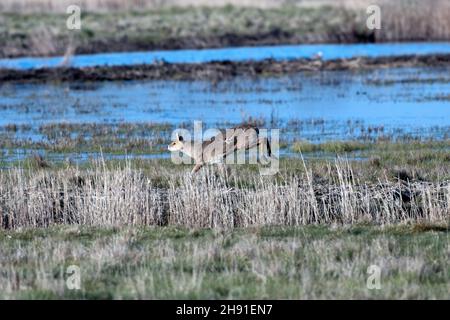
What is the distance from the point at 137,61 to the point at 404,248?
98.6ft

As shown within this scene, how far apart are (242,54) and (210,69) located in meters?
6.83

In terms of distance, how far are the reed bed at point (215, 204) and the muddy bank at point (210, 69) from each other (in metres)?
20.8

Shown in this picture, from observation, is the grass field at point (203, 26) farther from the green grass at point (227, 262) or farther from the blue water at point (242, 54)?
the green grass at point (227, 262)

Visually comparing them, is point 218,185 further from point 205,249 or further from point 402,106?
point 402,106

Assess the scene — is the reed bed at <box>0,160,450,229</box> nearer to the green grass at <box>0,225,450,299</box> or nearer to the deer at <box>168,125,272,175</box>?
the green grass at <box>0,225,450,299</box>

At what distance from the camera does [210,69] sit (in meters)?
36.6

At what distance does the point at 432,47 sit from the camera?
42594mm

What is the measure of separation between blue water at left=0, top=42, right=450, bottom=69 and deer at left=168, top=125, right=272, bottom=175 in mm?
20439

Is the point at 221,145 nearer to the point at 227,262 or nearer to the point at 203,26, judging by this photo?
the point at 227,262

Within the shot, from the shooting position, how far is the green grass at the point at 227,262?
9.48 metres

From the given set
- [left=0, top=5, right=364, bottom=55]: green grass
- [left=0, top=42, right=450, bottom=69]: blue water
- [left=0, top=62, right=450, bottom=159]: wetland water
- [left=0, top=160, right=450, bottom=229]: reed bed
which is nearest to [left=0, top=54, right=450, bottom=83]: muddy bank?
[left=0, top=62, right=450, bottom=159]: wetland water

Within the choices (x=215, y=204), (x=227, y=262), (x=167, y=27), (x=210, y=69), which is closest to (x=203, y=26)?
(x=167, y=27)

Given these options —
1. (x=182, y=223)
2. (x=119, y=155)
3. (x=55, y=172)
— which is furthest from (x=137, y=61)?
(x=182, y=223)

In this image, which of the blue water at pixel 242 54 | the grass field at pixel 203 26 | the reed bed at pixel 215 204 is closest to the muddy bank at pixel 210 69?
the blue water at pixel 242 54
